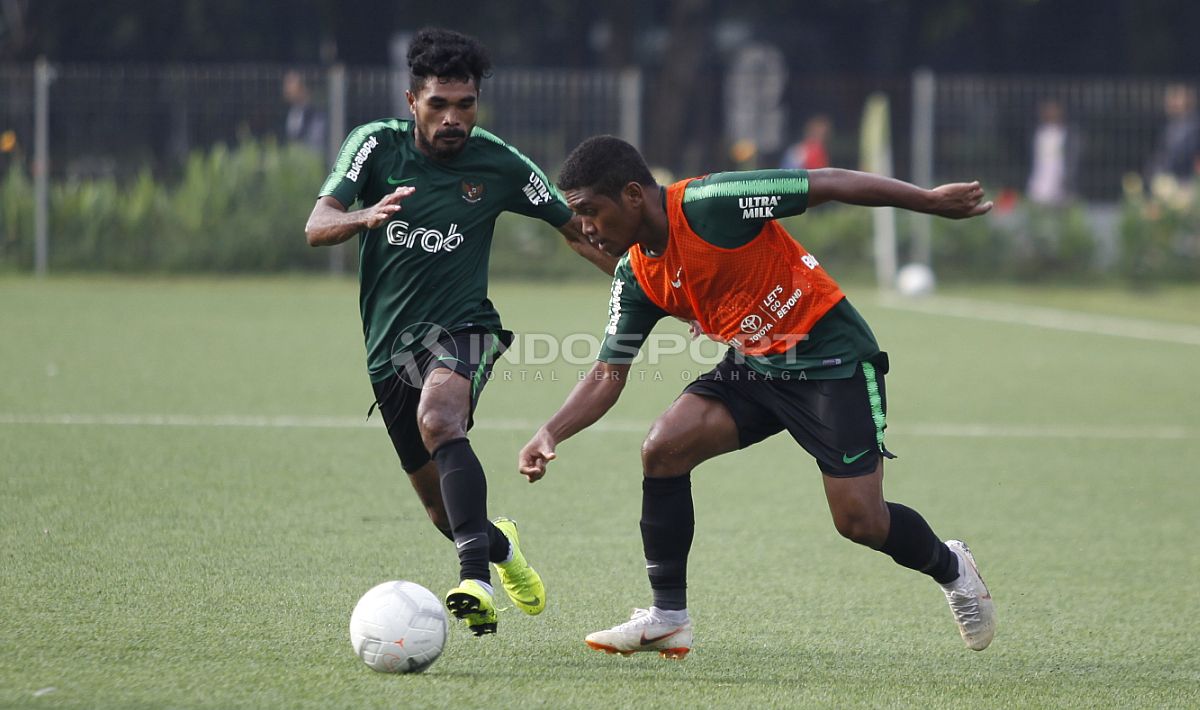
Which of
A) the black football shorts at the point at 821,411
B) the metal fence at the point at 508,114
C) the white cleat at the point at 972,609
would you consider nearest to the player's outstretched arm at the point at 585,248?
the black football shorts at the point at 821,411

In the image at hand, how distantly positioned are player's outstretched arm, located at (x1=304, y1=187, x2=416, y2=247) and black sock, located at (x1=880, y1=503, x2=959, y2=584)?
1943 mm

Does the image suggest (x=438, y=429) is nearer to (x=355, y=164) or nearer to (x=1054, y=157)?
(x=355, y=164)

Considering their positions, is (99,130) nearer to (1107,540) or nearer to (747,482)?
(747,482)

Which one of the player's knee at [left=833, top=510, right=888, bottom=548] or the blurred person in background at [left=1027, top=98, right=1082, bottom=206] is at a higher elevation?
the blurred person in background at [left=1027, top=98, right=1082, bottom=206]

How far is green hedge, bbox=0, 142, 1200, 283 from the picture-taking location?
1986cm

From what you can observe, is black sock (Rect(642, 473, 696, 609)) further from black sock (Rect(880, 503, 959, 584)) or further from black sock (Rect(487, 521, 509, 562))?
black sock (Rect(880, 503, 959, 584))

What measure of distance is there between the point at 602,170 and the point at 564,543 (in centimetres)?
243

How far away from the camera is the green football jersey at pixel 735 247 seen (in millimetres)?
5039

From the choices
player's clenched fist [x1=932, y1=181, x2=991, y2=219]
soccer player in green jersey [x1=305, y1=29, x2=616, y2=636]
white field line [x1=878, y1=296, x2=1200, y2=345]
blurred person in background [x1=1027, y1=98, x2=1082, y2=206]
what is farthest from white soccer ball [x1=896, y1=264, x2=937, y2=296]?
player's clenched fist [x1=932, y1=181, x2=991, y2=219]

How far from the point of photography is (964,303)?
19.0 m

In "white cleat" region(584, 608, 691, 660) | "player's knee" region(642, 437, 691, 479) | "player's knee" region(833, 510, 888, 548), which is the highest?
"player's knee" region(642, 437, 691, 479)

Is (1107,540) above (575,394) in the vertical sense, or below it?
below

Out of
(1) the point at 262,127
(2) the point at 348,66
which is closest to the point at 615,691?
(1) the point at 262,127

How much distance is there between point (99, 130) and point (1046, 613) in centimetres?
1707
